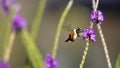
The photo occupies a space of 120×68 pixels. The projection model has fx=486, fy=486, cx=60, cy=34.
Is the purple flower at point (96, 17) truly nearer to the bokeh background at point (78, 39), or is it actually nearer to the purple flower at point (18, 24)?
the purple flower at point (18, 24)

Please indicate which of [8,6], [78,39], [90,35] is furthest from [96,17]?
[78,39]

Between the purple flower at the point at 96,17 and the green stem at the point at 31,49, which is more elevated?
the purple flower at the point at 96,17

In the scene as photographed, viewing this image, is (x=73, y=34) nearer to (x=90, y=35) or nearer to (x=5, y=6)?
(x=90, y=35)

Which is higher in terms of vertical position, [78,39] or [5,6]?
[78,39]

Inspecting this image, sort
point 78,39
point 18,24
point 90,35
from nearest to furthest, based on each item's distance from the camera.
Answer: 1. point 18,24
2. point 90,35
3. point 78,39

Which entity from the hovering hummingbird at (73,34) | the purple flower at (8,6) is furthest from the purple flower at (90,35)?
the purple flower at (8,6)

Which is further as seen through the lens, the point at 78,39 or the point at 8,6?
the point at 78,39

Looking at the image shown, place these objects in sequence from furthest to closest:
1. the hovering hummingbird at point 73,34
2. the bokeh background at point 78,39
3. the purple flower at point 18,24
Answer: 1. the bokeh background at point 78,39
2. the hovering hummingbird at point 73,34
3. the purple flower at point 18,24

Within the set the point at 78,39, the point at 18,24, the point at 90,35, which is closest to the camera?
the point at 18,24

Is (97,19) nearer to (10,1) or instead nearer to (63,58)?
(10,1)
